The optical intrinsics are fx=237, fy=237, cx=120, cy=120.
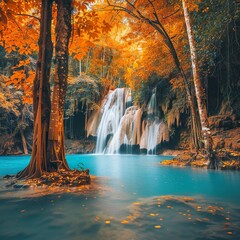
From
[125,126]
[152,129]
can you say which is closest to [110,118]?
[125,126]

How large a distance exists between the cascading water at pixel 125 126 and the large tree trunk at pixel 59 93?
1205cm

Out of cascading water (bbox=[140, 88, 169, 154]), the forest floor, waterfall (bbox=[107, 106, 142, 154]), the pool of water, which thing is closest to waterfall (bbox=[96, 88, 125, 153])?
waterfall (bbox=[107, 106, 142, 154])

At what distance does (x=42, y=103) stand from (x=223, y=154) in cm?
577

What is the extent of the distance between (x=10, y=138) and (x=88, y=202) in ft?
59.6

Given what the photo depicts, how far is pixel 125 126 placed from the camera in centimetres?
1908

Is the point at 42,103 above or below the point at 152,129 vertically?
below

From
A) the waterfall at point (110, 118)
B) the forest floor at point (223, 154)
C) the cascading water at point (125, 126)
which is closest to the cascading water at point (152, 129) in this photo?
the cascading water at point (125, 126)

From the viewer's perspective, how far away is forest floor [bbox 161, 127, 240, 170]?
23.8ft

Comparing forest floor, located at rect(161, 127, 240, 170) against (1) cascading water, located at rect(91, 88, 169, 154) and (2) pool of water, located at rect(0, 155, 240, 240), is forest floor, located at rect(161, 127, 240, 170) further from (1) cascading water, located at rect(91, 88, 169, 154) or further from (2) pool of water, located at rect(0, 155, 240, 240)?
(1) cascading water, located at rect(91, 88, 169, 154)

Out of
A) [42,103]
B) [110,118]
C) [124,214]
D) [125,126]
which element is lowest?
[124,214]

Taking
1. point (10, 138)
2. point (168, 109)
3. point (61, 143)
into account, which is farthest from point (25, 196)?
point (10, 138)

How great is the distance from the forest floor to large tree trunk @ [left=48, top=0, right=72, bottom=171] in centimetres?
487

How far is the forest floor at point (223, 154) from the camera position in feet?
23.8

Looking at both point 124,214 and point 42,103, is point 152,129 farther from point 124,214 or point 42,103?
point 124,214
